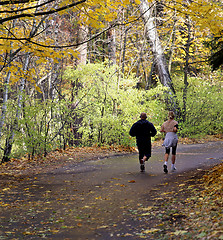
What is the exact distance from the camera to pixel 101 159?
13.1 m

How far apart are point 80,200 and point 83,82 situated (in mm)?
9815

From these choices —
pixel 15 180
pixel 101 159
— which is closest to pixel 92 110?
pixel 101 159

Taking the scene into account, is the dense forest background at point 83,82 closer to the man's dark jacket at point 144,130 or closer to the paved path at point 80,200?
the paved path at point 80,200

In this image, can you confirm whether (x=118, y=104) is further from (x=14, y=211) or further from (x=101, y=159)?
(x=14, y=211)

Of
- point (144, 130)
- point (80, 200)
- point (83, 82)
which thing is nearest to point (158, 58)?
point (83, 82)

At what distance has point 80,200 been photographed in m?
6.93

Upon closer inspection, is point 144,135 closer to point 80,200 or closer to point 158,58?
point 80,200

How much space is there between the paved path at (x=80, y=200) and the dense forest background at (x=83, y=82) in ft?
8.29

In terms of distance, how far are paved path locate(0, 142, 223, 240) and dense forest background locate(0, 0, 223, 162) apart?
2527 millimetres

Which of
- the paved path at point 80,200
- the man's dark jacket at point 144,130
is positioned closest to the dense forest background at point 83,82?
the paved path at point 80,200

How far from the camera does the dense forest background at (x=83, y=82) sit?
304 inches

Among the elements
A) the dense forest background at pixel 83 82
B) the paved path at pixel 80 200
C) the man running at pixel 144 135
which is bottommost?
the paved path at pixel 80 200

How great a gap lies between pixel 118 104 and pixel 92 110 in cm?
139

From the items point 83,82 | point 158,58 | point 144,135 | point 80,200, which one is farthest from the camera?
Result: point 158,58
